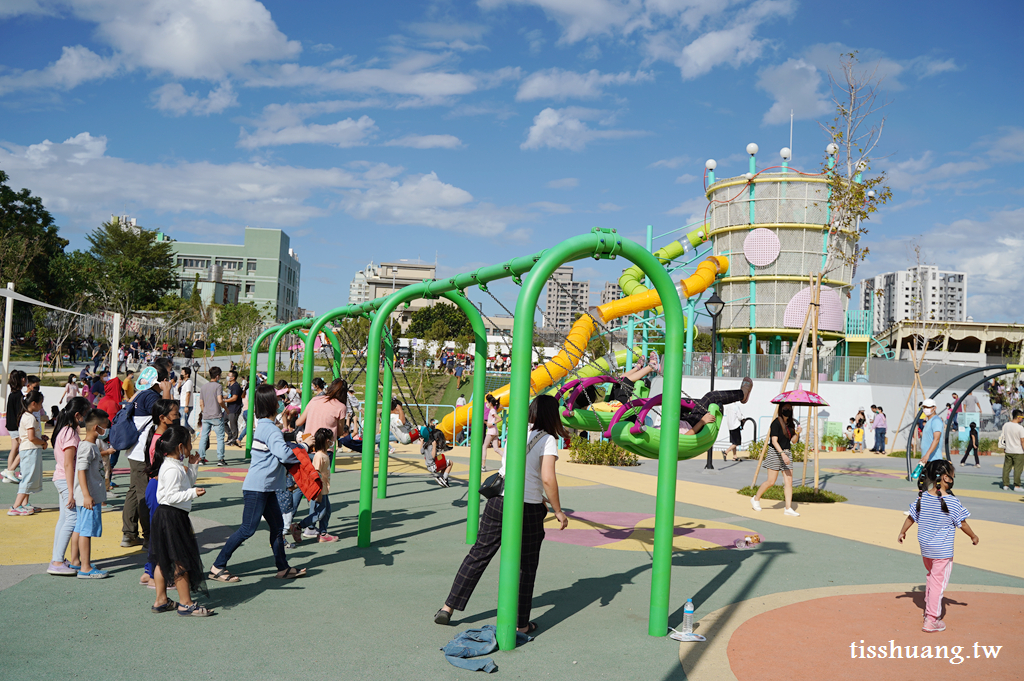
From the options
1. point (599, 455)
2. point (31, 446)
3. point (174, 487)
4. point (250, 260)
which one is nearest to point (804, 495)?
point (599, 455)

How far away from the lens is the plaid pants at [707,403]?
8505mm

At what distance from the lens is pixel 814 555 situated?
8.81 meters

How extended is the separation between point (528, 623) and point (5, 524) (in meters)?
7.24

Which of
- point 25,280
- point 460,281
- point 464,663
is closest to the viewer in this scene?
point 464,663

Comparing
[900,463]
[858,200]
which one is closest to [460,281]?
[858,200]

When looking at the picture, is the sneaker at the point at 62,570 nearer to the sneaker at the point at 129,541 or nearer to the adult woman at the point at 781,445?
the sneaker at the point at 129,541

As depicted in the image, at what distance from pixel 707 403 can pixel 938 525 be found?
3045 millimetres

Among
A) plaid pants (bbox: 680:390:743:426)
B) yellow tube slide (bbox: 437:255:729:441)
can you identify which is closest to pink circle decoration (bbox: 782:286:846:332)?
yellow tube slide (bbox: 437:255:729:441)

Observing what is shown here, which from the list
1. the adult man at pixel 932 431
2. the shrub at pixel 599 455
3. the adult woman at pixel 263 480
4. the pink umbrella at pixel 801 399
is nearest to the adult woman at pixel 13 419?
the adult woman at pixel 263 480

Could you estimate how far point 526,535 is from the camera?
18.2 feet

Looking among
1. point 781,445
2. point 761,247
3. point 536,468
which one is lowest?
point 781,445

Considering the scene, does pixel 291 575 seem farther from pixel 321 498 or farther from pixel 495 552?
pixel 495 552

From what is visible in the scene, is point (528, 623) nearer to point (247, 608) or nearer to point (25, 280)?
point (247, 608)

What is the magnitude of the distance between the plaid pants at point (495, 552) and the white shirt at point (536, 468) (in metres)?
0.07
